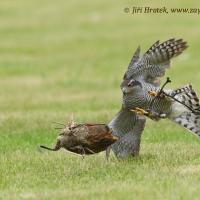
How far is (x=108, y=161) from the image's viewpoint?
36.2 ft

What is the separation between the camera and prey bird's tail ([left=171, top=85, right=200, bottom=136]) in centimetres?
1052

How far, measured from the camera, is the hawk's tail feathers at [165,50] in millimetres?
10828

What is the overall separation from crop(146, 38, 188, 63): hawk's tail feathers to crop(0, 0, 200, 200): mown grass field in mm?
1379

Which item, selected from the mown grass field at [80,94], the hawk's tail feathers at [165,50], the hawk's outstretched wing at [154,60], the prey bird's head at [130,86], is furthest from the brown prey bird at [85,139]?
the hawk's tail feathers at [165,50]

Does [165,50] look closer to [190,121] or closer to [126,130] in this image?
[190,121]

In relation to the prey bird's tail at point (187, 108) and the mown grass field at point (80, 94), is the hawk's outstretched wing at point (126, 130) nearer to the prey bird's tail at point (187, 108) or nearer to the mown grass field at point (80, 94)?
the mown grass field at point (80, 94)

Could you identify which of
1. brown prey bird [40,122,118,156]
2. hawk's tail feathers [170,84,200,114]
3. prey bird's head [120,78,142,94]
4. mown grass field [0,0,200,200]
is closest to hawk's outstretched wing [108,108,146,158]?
mown grass field [0,0,200,200]

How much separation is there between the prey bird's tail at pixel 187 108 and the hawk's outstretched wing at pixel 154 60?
46cm

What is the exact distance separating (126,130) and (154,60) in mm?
1012

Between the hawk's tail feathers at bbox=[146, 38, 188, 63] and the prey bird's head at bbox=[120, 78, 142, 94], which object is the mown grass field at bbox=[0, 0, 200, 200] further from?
the hawk's tail feathers at bbox=[146, 38, 188, 63]

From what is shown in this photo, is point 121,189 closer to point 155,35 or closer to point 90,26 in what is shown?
point 155,35

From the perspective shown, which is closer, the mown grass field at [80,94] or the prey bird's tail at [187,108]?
the mown grass field at [80,94]

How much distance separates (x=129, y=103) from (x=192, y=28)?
72.1ft

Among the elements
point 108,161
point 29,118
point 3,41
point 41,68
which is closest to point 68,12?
point 3,41
